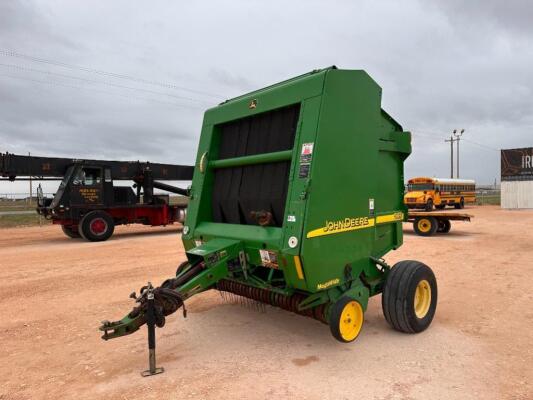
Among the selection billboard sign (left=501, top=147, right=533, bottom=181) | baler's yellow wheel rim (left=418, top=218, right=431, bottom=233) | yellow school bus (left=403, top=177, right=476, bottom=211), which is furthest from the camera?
billboard sign (left=501, top=147, right=533, bottom=181)

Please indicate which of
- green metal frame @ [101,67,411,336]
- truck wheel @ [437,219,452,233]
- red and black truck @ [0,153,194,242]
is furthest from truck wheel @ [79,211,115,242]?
truck wheel @ [437,219,452,233]

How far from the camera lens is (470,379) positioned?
3453 millimetres

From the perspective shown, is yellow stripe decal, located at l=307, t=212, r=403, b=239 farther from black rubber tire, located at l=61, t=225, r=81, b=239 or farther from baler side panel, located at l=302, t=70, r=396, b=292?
black rubber tire, located at l=61, t=225, r=81, b=239

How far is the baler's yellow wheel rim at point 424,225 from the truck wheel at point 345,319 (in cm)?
1211

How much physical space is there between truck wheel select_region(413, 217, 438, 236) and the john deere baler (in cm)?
1059

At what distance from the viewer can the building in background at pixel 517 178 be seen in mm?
33562

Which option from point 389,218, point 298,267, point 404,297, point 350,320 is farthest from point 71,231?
point 404,297

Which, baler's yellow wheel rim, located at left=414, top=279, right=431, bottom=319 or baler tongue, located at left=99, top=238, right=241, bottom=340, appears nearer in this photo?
baler tongue, located at left=99, top=238, right=241, bottom=340

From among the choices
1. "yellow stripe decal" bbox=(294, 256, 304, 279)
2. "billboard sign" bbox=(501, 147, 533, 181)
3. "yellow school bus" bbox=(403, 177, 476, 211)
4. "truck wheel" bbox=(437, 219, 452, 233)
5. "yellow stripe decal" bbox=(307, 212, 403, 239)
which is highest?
"billboard sign" bbox=(501, 147, 533, 181)

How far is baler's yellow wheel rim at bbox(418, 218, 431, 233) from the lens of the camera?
1494cm

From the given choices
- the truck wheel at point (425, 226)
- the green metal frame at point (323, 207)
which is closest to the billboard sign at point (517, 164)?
the truck wheel at point (425, 226)

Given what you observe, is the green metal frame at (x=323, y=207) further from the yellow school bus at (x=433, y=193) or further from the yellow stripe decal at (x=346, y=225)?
the yellow school bus at (x=433, y=193)

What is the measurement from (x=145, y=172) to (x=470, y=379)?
1423 centimetres

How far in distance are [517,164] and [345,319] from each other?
127 ft
